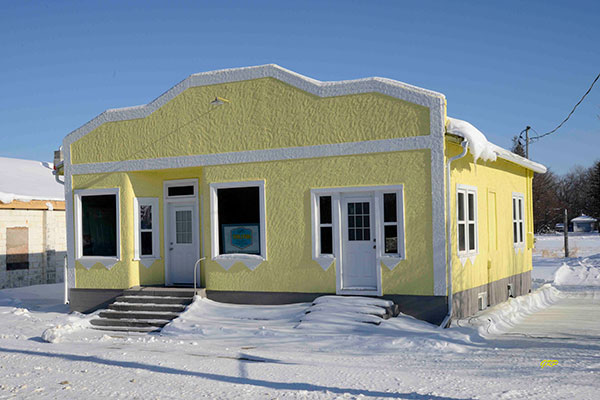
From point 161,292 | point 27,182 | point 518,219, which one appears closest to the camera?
point 161,292

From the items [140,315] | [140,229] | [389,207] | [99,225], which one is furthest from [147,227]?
[389,207]

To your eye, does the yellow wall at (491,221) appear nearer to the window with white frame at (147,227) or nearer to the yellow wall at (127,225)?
the yellow wall at (127,225)

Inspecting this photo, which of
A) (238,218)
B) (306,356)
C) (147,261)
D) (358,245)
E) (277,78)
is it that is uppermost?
(277,78)

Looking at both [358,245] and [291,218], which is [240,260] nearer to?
[291,218]

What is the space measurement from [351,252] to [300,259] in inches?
42.9

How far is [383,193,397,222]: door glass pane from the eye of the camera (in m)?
12.2

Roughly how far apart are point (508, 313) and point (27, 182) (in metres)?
19.4

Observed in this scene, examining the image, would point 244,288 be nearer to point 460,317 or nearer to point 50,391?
point 460,317

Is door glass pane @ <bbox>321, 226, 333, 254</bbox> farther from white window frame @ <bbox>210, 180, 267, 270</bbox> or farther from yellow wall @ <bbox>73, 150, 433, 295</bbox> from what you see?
white window frame @ <bbox>210, 180, 267, 270</bbox>

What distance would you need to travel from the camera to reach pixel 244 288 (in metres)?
13.5

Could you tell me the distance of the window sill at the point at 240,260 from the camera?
13.4 meters

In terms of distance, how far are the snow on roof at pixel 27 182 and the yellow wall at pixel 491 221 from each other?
15191mm

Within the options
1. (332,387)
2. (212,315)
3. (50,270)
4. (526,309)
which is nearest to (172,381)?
(332,387)

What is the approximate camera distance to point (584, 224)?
75.6 metres
